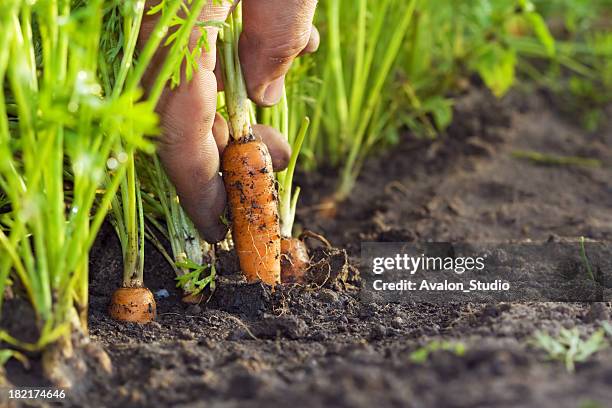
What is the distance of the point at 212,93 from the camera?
5.69 feet

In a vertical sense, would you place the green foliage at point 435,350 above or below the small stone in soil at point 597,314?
below

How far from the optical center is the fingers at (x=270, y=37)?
1.75 metres

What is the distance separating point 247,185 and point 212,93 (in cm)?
27

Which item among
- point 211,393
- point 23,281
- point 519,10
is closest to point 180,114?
point 23,281

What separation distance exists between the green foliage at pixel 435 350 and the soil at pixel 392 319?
0.01m

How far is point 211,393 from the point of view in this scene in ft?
4.40

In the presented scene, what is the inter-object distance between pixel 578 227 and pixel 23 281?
5.87 feet

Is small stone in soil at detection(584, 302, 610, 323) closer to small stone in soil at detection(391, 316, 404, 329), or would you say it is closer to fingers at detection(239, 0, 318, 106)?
small stone in soil at detection(391, 316, 404, 329)

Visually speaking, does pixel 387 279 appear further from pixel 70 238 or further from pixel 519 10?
pixel 519 10

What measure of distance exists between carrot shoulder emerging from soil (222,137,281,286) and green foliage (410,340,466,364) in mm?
636

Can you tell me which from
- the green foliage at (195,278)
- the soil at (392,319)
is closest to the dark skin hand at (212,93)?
the green foliage at (195,278)

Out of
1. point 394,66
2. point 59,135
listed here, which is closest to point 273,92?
point 59,135

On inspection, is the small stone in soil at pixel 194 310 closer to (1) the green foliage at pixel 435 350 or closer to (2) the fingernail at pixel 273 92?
(2) the fingernail at pixel 273 92

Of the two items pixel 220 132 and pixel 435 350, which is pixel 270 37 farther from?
pixel 435 350
